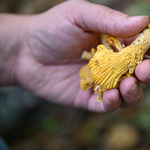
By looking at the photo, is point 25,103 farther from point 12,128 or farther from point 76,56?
point 76,56

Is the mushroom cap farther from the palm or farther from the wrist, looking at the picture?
the wrist

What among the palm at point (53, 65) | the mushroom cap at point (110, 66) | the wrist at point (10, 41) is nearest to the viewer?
the mushroom cap at point (110, 66)

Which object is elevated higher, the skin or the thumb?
the thumb

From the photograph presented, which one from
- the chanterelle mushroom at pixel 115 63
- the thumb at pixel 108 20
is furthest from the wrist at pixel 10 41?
the chanterelle mushroom at pixel 115 63

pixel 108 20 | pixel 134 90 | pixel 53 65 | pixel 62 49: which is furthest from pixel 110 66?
pixel 53 65

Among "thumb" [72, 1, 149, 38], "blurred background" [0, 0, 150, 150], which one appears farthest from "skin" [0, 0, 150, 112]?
"blurred background" [0, 0, 150, 150]

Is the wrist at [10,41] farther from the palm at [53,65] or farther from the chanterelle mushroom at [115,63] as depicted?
the chanterelle mushroom at [115,63]

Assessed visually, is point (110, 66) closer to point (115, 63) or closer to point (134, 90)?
point (115, 63)
